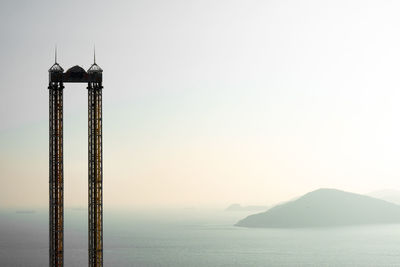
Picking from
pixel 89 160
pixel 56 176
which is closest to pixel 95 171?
pixel 89 160

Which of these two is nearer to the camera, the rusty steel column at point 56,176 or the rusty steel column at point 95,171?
the rusty steel column at point 95,171

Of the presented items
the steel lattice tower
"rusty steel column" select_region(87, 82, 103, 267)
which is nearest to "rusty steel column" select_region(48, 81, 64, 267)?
the steel lattice tower

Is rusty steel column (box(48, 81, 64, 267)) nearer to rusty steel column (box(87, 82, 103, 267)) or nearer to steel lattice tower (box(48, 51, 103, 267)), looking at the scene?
steel lattice tower (box(48, 51, 103, 267))

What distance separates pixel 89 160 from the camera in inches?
2048

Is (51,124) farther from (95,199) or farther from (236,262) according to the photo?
(236,262)

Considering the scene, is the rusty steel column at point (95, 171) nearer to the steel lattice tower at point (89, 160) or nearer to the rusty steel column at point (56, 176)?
the steel lattice tower at point (89, 160)

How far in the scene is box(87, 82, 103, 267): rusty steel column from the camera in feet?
170

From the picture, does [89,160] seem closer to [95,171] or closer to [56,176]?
[95,171]

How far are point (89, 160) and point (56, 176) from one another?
11.5 feet

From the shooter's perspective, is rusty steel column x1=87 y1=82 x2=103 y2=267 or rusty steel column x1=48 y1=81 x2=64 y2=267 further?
rusty steel column x1=48 y1=81 x2=64 y2=267

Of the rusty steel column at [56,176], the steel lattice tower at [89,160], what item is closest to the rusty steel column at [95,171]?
the steel lattice tower at [89,160]

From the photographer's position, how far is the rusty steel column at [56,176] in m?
52.9

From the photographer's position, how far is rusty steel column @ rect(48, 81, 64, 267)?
52906mm

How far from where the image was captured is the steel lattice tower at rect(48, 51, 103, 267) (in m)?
51.8
